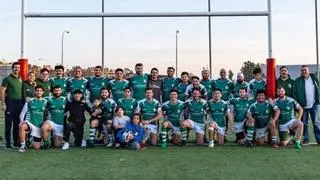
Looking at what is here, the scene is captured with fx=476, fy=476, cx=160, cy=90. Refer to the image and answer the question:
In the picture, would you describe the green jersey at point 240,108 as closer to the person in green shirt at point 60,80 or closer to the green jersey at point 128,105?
the green jersey at point 128,105

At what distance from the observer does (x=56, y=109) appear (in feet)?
28.1

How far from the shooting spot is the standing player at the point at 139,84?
9.15 m

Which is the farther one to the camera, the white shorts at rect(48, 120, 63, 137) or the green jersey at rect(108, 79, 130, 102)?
the green jersey at rect(108, 79, 130, 102)

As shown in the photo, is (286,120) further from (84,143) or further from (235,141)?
(84,143)

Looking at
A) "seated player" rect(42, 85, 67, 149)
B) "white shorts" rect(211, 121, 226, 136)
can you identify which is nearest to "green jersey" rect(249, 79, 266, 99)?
"white shorts" rect(211, 121, 226, 136)

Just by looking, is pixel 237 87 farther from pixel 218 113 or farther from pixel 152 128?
pixel 152 128

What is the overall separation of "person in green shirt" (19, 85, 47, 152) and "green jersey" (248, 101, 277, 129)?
3774mm

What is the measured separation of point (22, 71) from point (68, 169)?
10.5 feet

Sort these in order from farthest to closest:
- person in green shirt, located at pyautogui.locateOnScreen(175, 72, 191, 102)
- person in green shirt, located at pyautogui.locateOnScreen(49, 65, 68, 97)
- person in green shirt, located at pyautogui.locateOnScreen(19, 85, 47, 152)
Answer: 1. person in green shirt, located at pyautogui.locateOnScreen(175, 72, 191, 102)
2. person in green shirt, located at pyautogui.locateOnScreen(49, 65, 68, 97)
3. person in green shirt, located at pyautogui.locateOnScreen(19, 85, 47, 152)

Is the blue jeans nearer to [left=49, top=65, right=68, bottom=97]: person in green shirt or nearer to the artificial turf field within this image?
the artificial turf field

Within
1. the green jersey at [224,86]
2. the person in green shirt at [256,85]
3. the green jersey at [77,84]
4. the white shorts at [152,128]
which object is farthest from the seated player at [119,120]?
the person in green shirt at [256,85]

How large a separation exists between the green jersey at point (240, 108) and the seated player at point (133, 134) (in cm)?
188

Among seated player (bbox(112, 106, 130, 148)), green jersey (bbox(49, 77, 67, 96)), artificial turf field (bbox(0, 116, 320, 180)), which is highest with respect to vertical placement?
green jersey (bbox(49, 77, 67, 96))

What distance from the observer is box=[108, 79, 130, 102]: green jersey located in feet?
29.8
